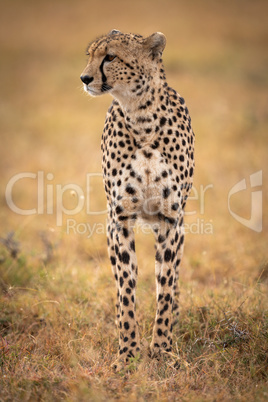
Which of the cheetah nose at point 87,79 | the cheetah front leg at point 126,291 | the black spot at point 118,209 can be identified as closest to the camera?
the cheetah nose at point 87,79

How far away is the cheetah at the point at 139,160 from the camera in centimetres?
255

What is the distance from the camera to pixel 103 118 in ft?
32.2

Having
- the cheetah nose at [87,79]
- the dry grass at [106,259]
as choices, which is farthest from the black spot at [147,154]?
the dry grass at [106,259]

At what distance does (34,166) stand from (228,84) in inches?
236

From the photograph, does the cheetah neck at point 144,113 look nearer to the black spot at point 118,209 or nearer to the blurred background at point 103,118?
the black spot at point 118,209

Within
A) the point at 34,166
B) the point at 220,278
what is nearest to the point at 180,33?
the point at 34,166

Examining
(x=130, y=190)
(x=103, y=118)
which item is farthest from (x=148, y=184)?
(x=103, y=118)

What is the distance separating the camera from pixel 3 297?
3.28 meters

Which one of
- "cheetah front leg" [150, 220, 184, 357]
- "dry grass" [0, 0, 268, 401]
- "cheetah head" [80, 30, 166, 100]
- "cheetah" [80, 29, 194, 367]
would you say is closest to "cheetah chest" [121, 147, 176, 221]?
"cheetah" [80, 29, 194, 367]

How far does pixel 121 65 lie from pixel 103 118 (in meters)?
7.35

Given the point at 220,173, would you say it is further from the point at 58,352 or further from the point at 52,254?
the point at 58,352

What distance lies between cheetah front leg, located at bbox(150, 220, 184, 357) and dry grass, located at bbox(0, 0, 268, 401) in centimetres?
13

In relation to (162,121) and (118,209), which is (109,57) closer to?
(162,121)

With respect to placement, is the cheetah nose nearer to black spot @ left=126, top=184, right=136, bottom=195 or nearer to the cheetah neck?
the cheetah neck
